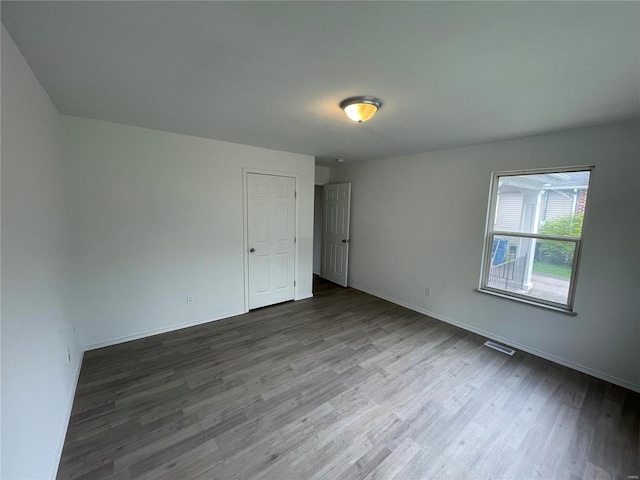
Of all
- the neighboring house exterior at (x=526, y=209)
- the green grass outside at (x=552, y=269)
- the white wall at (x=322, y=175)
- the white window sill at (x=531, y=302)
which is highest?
the white wall at (x=322, y=175)

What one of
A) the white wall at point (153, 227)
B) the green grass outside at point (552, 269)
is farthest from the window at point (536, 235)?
the white wall at point (153, 227)

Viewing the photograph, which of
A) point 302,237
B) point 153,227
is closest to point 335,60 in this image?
point 153,227

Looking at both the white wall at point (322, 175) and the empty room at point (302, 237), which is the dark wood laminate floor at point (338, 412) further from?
the white wall at point (322, 175)

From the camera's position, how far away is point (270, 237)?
12.8 ft

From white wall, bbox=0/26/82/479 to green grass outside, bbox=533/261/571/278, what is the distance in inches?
160

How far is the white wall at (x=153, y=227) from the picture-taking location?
2600mm

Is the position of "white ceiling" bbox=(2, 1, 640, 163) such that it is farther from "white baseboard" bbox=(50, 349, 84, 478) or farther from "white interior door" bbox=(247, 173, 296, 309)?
"white baseboard" bbox=(50, 349, 84, 478)

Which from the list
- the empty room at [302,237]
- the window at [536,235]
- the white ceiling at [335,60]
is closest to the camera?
the white ceiling at [335,60]

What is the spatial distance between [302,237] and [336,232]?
1.11m

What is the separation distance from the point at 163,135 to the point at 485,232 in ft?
12.9

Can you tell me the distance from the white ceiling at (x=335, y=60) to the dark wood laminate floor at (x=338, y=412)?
2355 millimetres

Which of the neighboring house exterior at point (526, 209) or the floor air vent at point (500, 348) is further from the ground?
the neighboring house exterior at point (526, 209)

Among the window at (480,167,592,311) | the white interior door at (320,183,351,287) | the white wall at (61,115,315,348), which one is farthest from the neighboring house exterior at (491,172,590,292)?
the white wall at (61,115,315,348)

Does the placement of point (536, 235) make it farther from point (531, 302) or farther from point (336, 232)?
point (336, 232)
